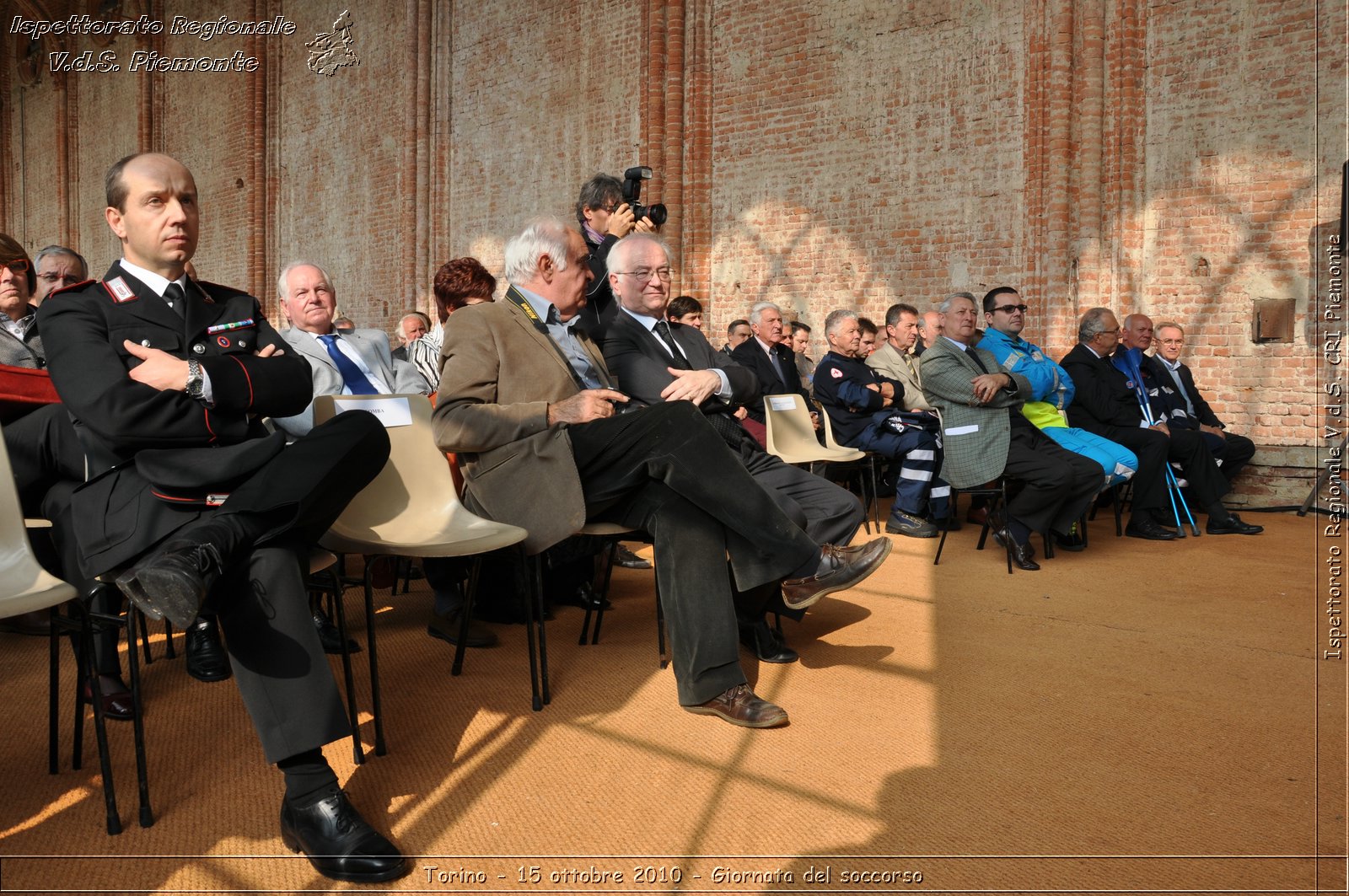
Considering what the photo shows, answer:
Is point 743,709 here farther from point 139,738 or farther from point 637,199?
point 637,199

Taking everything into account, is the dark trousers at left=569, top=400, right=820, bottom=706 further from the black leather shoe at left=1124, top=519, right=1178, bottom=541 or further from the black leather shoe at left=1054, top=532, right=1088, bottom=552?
the black leather shoe at left=1124, top=519, right=1178, bottom=541

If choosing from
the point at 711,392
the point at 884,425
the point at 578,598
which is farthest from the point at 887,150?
the point at 711,392

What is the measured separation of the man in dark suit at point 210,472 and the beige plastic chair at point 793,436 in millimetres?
3008

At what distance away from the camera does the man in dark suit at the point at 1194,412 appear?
648 centimetres

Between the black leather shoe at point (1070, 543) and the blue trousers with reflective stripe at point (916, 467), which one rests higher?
the blue trousers with reflective stripe at point (916, 467)

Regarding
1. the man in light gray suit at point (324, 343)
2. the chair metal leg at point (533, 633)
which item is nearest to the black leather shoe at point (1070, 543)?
the chair metal leg at point (533, 633)

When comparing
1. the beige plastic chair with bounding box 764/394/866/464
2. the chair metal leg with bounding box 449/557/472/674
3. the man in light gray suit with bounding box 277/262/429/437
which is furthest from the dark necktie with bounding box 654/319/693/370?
the beige plastic chair with bounding box 764/394/866/464

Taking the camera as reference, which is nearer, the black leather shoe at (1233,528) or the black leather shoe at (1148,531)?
the black leather shoe at (1148,531)

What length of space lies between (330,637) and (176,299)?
4.65 feet

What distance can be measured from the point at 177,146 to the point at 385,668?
14806mm

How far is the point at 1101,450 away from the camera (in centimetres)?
530

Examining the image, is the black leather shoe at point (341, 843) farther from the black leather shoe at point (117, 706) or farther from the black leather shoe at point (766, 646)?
the black leather shoe at point (766, 646)

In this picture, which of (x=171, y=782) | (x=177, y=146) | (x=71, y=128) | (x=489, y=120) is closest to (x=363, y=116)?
(x=489, y=120)

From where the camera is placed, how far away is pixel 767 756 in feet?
7.80
